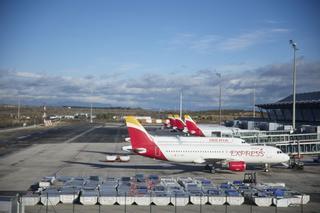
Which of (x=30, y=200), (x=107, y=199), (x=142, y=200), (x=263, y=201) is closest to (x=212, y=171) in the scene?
(x=263, y=201)

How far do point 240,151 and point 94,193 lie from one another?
2660cm

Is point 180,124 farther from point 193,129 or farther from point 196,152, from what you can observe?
point 196,152

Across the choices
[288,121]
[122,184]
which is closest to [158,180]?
[122,184]

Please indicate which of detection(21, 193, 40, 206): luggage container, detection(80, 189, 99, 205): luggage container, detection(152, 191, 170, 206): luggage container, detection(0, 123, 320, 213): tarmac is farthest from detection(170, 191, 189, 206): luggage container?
detection(21, 193, 40, 206): luggage container

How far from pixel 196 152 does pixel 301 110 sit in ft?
233

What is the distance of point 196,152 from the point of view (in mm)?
56188

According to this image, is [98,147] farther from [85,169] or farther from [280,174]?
[280,174]

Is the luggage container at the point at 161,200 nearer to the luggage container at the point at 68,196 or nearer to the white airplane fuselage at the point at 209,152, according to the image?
the luggage container at the point at 68,196

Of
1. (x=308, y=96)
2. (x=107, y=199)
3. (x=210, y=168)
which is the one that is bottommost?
(x=107, y=199)

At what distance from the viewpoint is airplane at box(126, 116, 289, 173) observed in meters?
55.0

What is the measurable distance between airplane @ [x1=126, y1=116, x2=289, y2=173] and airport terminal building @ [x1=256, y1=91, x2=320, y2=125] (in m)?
48.9

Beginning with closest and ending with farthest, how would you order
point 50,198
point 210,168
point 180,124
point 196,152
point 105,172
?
point 50,198, point 105,172, point 196,152, point 210,168, point 180,124

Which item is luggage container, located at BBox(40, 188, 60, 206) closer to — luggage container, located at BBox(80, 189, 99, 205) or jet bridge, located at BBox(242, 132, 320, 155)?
luggage container, located at BBox(80, 189, 99, 205)

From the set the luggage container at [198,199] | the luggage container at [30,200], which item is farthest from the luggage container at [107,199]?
the luggage container at [198,199]
